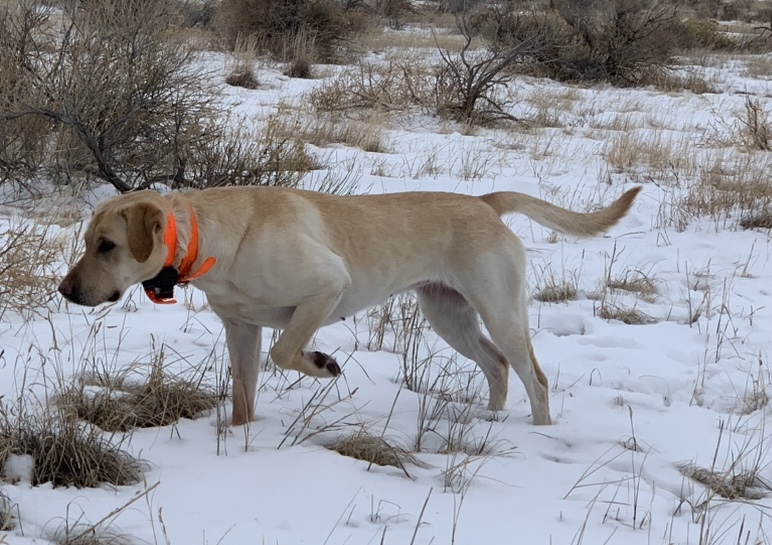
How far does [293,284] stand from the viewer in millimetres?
3830

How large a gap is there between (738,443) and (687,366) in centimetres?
113

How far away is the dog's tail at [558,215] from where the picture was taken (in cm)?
467

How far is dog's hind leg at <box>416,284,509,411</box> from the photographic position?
4.75 meters

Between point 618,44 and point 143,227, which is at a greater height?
point 618,44

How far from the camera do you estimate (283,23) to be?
55.7ft

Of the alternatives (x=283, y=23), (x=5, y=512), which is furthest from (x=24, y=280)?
(x=283, y=23)

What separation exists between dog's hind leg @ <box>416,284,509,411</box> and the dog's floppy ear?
5.56 ft

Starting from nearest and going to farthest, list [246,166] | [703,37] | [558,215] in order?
[558,215]
[246,166]
[703,37]

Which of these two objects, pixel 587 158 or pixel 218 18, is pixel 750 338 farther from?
pixel 218 18

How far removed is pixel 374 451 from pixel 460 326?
4.75 ft

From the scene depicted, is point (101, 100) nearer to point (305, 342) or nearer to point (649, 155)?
point (305, 342)

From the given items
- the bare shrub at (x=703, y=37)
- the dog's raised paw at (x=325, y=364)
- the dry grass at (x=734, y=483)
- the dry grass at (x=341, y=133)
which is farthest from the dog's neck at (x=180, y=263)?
the bare shrub at (x=703, y=37)

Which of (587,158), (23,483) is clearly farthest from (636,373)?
(587,158)

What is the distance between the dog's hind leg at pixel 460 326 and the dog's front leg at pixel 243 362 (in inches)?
40.7
